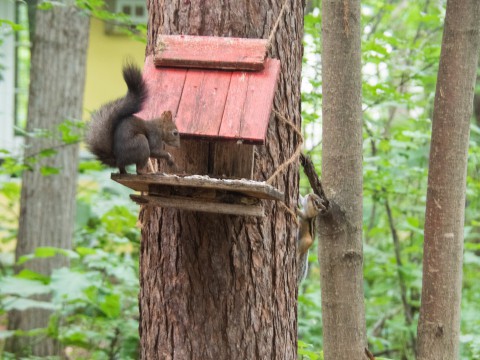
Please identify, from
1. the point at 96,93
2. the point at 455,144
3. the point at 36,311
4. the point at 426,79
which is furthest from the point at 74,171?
the point at 96,93

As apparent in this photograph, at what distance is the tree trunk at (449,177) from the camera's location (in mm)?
2834

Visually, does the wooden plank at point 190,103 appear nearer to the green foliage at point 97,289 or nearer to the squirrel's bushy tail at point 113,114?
the squirrel's bushy tail at point 113,114

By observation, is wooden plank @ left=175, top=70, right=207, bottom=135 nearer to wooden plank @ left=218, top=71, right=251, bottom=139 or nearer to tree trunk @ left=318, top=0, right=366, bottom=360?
wooden plank @ left=218, top=71, right=251, bottom=139

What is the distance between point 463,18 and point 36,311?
159 inches

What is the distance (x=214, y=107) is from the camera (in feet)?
6.50

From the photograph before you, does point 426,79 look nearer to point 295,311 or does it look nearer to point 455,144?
point 455,144

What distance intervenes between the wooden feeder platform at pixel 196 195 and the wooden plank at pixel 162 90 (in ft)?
0.75

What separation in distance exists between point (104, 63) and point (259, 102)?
26.2 feet

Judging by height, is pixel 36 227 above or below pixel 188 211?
below

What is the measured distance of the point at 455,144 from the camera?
9.28 ft

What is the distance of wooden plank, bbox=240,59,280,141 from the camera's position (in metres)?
1.88

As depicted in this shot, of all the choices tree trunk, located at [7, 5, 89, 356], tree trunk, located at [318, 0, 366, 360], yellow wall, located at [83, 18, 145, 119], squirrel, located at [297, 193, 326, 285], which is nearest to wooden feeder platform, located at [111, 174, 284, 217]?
squirrel, located at [297, 193, 326, 285]

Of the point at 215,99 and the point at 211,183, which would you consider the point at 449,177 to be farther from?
the point at 211,183

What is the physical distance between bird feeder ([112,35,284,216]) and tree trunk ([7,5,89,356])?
3.48 meters
